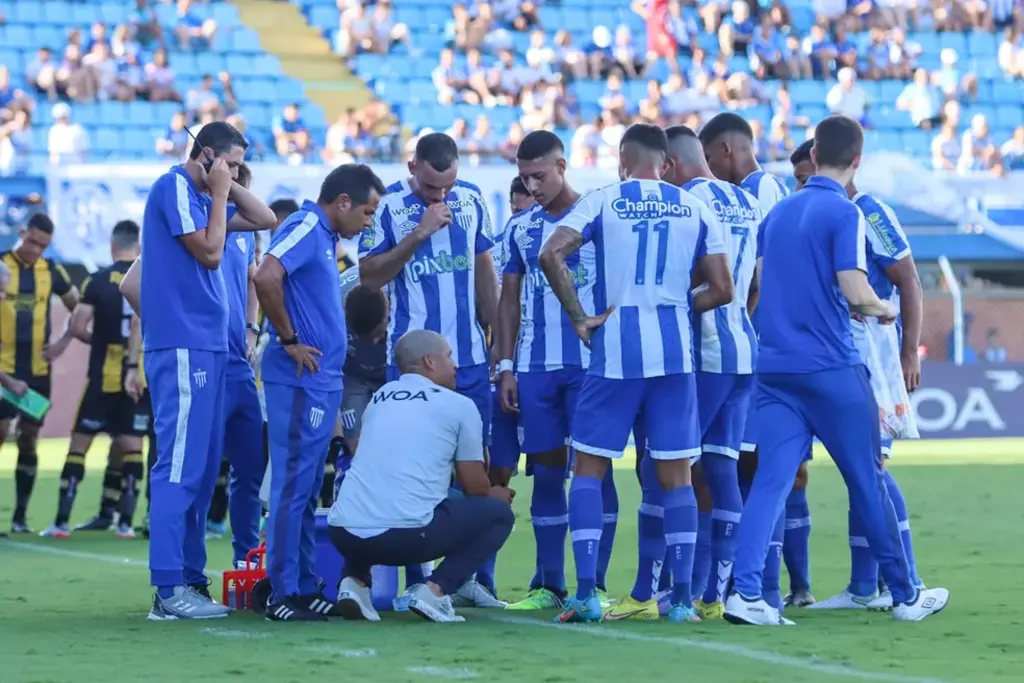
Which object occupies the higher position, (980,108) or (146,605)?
(980,108)

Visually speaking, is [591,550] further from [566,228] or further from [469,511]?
[566,228]

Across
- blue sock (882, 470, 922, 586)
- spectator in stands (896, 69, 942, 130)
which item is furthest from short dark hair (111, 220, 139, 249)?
spectator in stands (896, 69, 942, 130)

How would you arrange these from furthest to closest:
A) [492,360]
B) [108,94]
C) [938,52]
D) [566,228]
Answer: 1. [938,52]
2. [108,94]
3. [492,360]
4. [566,228]

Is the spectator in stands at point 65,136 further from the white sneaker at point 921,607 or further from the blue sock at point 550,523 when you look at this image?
the white sneaker at point 921,607

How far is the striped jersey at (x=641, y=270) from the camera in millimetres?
7863

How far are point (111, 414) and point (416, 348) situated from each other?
5.46m

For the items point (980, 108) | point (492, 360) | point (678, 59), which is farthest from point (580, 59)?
point (492, 360)

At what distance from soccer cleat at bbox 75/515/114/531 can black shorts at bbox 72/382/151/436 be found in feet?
2.19

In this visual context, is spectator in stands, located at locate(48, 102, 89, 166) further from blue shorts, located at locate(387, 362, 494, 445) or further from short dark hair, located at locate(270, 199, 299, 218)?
blue shorts, located at locate(387, 362, 494, 445)

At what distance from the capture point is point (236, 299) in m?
9.20

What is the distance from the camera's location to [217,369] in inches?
327

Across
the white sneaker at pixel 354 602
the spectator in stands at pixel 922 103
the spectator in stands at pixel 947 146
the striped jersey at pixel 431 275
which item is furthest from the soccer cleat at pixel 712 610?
the spectator in stands at pixel 922 103

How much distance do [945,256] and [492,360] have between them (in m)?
16.5

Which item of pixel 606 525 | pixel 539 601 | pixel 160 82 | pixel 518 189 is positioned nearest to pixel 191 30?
pixel 160 82
